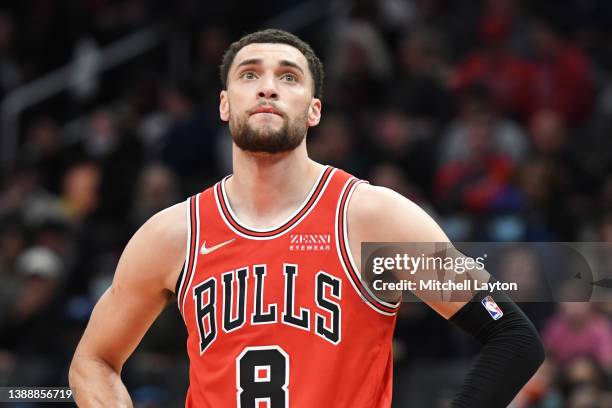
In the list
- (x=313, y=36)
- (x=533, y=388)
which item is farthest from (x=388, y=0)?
(x=533, y=388)

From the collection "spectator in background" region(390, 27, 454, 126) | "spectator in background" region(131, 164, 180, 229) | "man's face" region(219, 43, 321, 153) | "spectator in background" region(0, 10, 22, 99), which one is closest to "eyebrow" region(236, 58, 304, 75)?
"man's face" region(219, 43, 321, 153)

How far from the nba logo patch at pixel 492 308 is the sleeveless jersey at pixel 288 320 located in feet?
1.18

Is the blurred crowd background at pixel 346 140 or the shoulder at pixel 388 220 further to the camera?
the blurred crowd background at pixel 346 140

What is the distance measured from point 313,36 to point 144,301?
31.6 feet

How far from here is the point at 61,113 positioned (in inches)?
548

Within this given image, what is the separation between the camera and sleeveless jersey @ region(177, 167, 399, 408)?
13.9 feet

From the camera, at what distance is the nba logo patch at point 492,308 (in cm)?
411


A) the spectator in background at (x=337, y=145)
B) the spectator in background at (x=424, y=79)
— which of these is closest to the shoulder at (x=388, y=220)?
the spectator in background at (x=337, y=145)

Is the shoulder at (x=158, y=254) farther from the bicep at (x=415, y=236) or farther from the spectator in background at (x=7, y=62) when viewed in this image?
the spectator in background at (x=7, y=62)

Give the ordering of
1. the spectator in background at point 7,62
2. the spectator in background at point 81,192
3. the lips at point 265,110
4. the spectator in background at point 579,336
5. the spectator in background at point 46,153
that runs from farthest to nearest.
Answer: the spectator in background at point 7,62
the spectator in background at point 46,153
the spectator in background at point 81,192
the spectator in background at point 579,336
the lips at point 265,110

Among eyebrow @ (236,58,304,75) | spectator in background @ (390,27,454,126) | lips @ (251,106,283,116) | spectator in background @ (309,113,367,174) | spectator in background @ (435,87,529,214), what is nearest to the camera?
lips @ (251,106,283,116)

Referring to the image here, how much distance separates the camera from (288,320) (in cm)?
427

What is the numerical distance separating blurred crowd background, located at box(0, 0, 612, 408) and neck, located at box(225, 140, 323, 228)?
A: 118 inches
